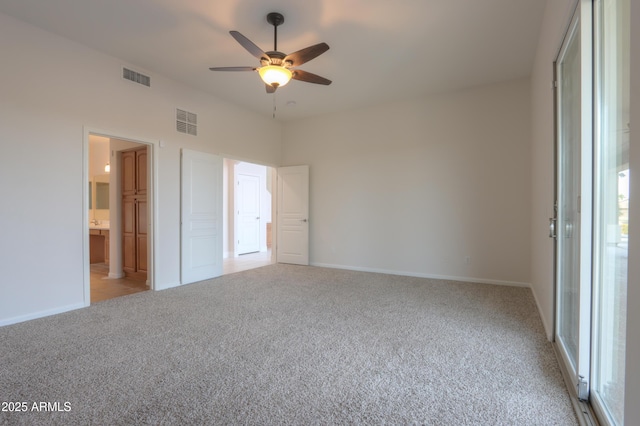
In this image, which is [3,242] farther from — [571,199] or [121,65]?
[571,199]

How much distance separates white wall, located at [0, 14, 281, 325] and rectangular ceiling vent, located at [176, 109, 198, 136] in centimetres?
37

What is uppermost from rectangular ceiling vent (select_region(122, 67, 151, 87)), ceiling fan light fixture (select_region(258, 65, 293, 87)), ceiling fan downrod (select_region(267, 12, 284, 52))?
ceiling fan downrod (select_region(267, 12, 284, 52))

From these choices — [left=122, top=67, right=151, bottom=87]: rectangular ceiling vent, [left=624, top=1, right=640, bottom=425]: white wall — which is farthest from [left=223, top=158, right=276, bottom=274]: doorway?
[left=624, top=1, right=640, bottom=425]: white wall

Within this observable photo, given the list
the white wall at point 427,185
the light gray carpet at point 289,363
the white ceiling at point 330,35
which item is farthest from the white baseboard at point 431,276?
the white ceiling at point 330,35

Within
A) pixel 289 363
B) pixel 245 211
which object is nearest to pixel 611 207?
pixel 289 363

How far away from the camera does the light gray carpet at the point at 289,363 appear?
5.77ft

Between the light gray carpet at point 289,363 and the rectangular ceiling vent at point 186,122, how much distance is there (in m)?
2.55

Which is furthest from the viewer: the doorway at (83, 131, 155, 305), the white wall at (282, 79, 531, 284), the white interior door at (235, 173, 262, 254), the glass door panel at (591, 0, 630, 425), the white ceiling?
the white interior door at (235, 173, 262, 254)

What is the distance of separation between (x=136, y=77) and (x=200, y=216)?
2.13m

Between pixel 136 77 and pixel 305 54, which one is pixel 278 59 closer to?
pixel 305 54

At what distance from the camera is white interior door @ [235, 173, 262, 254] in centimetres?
820

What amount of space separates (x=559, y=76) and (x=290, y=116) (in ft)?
15.6

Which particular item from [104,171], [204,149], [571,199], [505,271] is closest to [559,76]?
[571,199]

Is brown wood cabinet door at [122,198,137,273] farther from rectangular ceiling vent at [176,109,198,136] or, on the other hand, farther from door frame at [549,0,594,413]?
door frame at [549,0,594,413]
